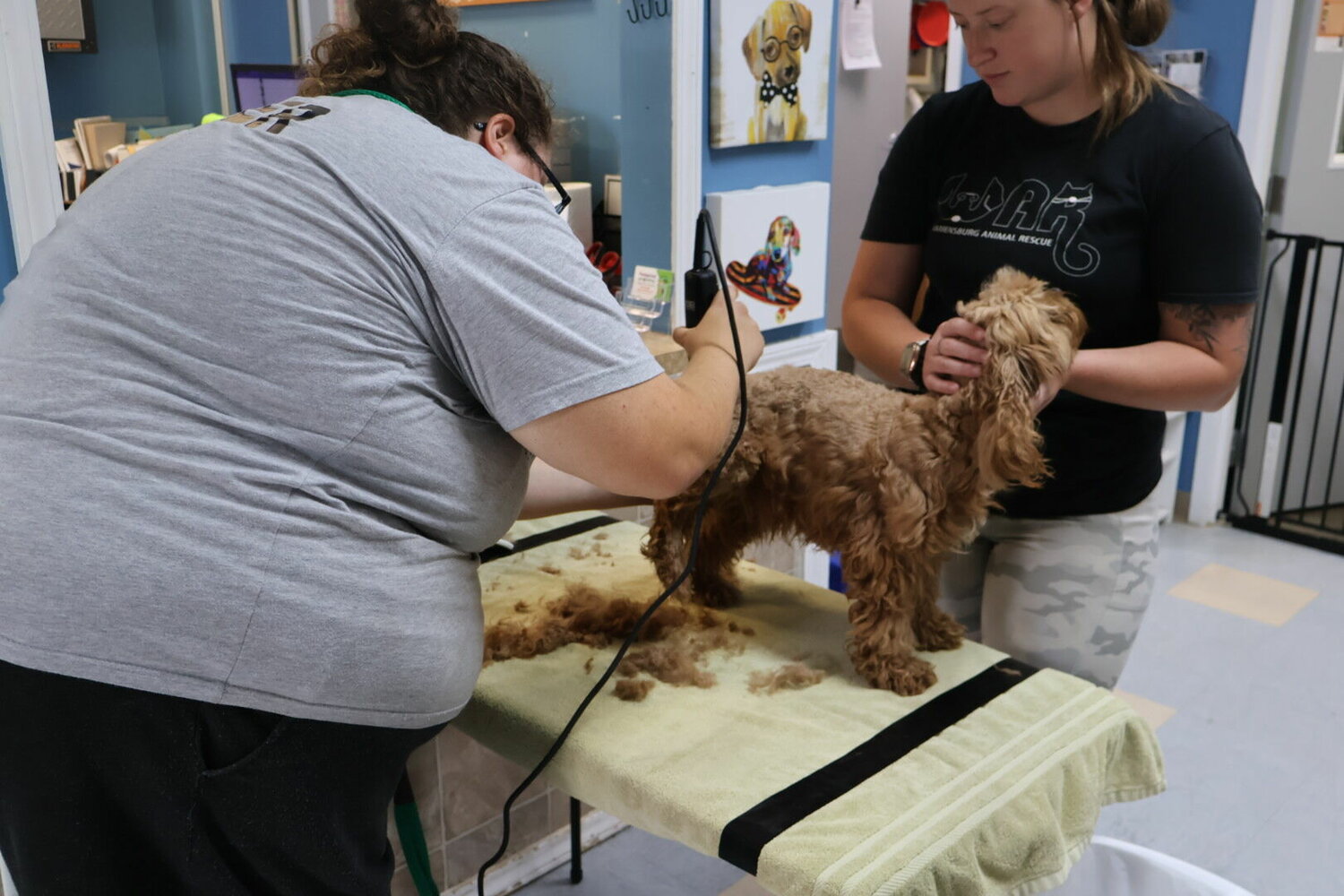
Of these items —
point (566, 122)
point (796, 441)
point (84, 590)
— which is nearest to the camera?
point (84, 590)

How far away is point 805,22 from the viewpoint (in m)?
2.47

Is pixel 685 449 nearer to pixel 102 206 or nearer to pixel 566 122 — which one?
pixel 102 206

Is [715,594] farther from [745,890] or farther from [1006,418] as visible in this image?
[745,890]

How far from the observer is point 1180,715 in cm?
289

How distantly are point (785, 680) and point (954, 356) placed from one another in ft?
1.55

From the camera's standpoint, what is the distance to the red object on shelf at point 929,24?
453cm

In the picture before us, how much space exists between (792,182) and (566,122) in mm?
1068

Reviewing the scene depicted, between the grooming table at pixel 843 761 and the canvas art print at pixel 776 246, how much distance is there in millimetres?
1105

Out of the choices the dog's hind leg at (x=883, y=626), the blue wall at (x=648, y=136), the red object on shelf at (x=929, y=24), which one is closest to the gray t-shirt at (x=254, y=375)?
the dog's hind leg at (x=883, y=626)

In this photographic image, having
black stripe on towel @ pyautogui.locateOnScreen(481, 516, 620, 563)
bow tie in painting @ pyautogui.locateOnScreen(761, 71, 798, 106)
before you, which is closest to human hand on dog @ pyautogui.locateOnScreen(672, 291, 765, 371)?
black stripe on towel @ pyautogui.locateOnScreen(481, 516, 620, 563)

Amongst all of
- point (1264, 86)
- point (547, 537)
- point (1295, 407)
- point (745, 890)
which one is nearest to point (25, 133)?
point (547, 537)

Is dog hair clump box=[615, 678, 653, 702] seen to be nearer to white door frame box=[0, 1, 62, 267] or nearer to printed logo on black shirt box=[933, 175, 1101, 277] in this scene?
printed logo on black shirt box=[933, 175, 1101, 277]

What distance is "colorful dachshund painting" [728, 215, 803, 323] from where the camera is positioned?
8.20 feet

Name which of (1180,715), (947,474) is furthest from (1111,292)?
(1180,715)
